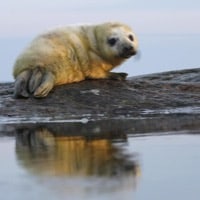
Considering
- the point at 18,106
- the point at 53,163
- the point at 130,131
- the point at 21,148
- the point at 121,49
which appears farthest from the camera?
the point at 121,49

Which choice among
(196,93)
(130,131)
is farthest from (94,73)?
(130,131)

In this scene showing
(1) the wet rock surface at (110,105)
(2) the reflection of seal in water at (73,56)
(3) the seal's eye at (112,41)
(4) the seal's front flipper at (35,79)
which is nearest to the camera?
(1) the wet rock surface at (110,105)

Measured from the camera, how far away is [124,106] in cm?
1507

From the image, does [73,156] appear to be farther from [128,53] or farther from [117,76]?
[117,76]

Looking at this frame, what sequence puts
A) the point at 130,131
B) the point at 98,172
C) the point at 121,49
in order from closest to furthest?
the point at 98,172 → the point at 130,131 → the point at 121,49

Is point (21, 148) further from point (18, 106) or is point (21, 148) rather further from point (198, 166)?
point (18, 106)

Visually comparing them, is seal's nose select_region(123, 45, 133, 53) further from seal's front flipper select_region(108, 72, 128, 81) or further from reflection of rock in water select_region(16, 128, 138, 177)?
reflection of rock in water select_region(16, 128, 138, 177)

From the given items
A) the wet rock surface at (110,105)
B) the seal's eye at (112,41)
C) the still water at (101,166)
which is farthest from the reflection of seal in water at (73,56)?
the still water at (101,166)

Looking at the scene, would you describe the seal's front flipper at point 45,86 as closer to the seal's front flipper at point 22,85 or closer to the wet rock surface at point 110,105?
the wet rock surface at point 110,105

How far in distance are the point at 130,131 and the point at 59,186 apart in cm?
499

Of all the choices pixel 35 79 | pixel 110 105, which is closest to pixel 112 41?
pixel 110 105

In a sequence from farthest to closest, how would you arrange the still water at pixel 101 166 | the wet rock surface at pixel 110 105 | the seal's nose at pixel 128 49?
the seal's nose at pixel 128 49 < the wet rock surface at pixel 110 105 < the still water at pixel 101 166

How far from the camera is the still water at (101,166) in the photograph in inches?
253

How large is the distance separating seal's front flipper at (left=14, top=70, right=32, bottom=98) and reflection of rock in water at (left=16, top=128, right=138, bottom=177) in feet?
12.7
